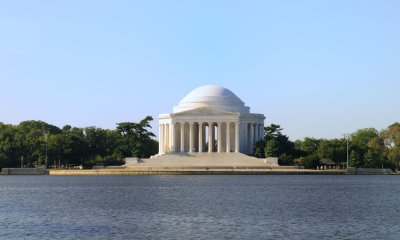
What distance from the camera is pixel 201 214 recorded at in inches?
2370

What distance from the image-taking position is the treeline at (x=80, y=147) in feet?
525

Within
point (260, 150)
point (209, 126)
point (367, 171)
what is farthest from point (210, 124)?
point (367, 171)

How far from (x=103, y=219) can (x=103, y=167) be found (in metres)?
94.0

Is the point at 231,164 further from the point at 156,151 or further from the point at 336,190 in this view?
the point at 336,190

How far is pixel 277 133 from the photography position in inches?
6742

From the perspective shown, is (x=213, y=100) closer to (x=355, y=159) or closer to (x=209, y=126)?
(x=209, y=126)

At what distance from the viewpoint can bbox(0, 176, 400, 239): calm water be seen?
4925 centimetres

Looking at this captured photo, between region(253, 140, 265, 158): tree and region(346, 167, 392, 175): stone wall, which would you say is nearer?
region(346, 167, 392, 175): stone wall

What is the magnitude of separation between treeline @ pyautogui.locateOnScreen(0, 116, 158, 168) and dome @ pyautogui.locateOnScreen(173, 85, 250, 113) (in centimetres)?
937

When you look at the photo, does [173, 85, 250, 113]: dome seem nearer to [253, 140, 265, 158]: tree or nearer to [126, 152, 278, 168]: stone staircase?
[253, 140, 265, 158]: tree

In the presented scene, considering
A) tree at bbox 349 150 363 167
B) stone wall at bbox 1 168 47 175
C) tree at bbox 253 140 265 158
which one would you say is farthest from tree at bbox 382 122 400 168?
stone wall at bbox 1 168 47 175

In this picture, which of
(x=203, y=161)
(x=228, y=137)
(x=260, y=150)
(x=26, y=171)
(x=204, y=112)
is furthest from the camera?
(x=204, y=112)

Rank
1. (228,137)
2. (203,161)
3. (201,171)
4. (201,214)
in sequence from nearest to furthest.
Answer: (201,214), (201,171), (203,161), (228,137)

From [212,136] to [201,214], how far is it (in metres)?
105
